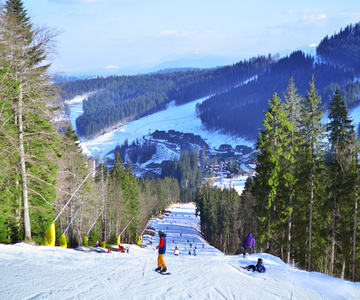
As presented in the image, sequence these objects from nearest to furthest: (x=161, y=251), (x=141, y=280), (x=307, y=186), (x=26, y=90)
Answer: (x=141, y=280), (x=161, y=251), (x=26, y=90), (x=307, y=186)

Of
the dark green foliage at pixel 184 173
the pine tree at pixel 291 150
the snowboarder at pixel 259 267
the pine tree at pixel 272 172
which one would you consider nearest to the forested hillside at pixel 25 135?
the snowboarder at pixel 259 267

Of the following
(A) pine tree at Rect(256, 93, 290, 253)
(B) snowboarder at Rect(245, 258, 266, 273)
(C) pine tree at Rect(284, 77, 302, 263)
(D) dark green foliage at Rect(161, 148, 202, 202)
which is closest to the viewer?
(B) snowboarder at Rect(245, 258, 266, 273)

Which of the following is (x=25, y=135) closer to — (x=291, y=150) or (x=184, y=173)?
(x=291, y=150)

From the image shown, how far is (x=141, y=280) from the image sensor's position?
12.6m

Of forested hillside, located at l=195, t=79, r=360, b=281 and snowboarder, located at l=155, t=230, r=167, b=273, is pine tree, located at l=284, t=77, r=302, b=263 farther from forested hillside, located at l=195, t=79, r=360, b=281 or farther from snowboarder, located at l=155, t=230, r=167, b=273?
snowboarder, located at l=155, t=230, r=167, b=273

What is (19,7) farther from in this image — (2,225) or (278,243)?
(278,243)

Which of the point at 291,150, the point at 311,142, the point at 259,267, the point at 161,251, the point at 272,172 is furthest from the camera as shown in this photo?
the point at 291,150

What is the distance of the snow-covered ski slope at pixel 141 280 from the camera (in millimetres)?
10727

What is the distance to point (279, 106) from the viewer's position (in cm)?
2667

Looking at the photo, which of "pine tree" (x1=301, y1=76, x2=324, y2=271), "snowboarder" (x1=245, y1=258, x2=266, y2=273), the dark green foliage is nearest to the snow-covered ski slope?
"snowboarder" (x1=245, y1=258, x2=266, y2=273)

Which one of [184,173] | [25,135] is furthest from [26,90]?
[184,173]

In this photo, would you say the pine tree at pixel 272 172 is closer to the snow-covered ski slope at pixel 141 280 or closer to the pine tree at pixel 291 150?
the pine tree at pixel 291 150

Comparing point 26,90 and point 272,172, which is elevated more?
point 26,90

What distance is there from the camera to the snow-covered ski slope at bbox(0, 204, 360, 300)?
10.7 m
